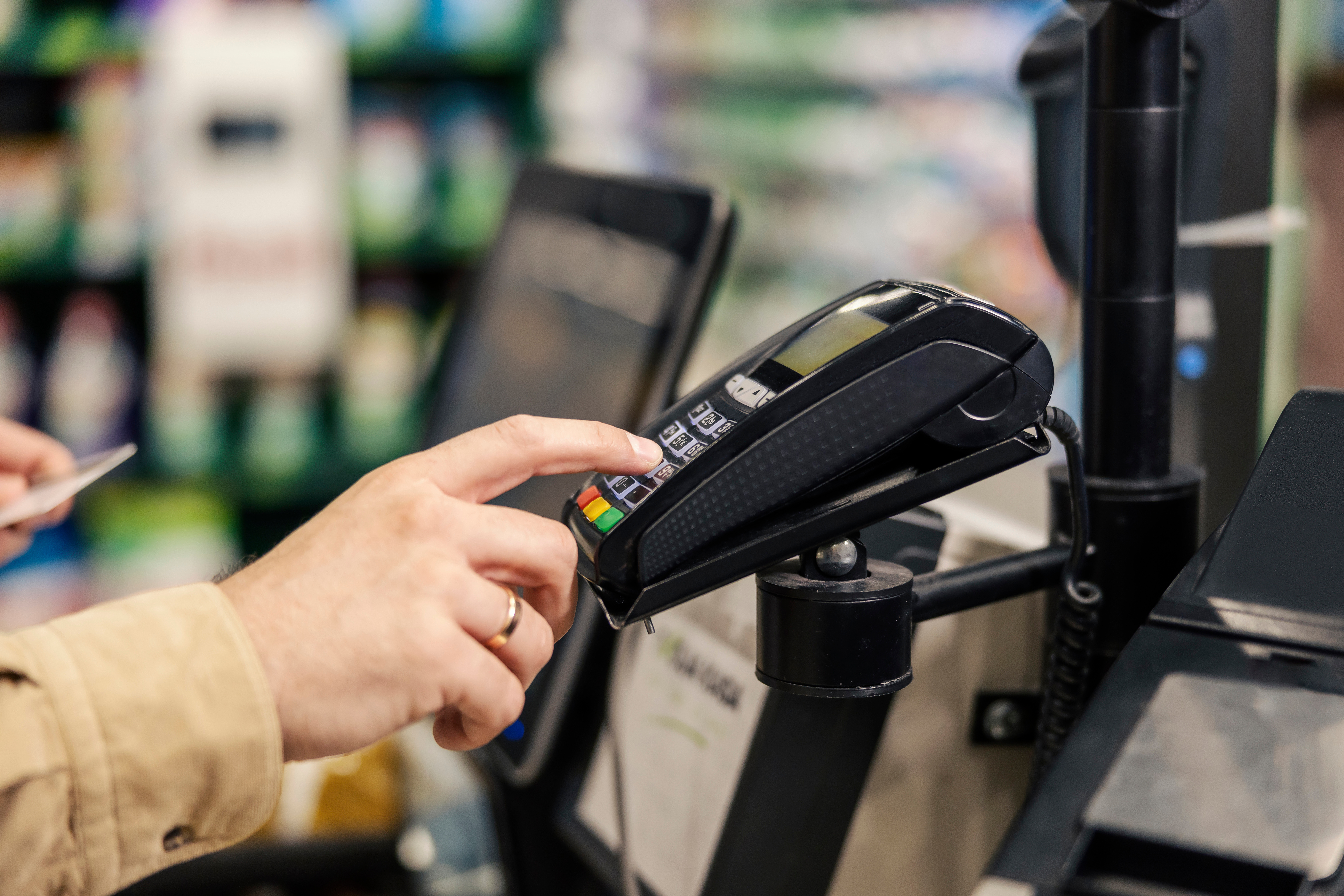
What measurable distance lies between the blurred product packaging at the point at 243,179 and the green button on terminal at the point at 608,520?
2.63 meters

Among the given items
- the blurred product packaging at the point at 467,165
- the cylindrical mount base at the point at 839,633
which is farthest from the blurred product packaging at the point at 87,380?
the cylindrical mount base at the point at 839,633

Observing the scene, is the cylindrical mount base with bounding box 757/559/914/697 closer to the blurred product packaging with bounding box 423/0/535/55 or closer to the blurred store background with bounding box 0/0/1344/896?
the blurred store background with bounding box 0/0/1344/896

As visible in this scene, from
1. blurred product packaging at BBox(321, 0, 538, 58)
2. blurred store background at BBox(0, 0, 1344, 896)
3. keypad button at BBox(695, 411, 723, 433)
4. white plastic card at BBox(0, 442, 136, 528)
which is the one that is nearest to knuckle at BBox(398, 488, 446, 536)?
keypad button at BBox(695, 411, 723, 433)

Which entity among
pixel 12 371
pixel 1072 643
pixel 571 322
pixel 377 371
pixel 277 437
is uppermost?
pixel 571 322

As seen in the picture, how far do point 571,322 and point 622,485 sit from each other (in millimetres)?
516

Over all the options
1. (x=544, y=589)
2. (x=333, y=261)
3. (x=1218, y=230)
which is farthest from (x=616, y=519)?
(x=333, y=261)

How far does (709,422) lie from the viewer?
631 mm

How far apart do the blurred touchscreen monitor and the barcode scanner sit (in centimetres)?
36

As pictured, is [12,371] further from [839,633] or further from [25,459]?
[839,633]

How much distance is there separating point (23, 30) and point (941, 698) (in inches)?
116

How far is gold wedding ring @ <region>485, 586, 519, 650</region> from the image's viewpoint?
1.96 feet

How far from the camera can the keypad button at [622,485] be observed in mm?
625

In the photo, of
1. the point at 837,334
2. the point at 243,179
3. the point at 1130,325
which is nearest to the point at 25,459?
the point at 837,334

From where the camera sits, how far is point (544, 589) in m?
0.64
